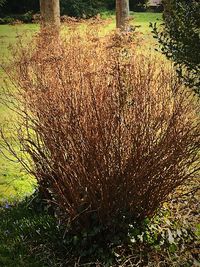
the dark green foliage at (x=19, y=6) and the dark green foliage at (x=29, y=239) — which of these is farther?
the dark green foliage at (x=19, y=6)

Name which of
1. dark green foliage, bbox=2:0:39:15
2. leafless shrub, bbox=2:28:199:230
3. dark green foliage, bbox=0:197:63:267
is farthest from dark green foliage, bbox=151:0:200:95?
dark green foliage, bbox=2:0:39:15

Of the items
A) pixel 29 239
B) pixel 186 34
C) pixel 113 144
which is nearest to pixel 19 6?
pixel 186 34

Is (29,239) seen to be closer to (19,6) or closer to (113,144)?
(113,144)

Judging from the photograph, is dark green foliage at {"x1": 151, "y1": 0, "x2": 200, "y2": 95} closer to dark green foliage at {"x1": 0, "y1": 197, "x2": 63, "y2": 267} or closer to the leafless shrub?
the leafless shrub

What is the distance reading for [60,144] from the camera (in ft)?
11.8

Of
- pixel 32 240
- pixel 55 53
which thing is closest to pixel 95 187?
pixel 32 240

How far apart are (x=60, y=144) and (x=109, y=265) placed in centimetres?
111

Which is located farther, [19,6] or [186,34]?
[19,6]

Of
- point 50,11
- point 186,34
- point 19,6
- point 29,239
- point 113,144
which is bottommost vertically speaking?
point 29,239

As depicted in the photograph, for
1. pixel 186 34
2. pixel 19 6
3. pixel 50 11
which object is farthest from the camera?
pixel 19 6

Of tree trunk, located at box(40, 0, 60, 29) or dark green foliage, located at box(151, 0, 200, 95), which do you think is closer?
dark green foliage, located at box(151, 0, 200, 95)

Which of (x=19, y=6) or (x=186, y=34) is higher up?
(x=186, y=34)

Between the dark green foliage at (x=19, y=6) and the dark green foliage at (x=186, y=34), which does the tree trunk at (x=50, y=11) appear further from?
the dark green foliage at (x=19, y=6)

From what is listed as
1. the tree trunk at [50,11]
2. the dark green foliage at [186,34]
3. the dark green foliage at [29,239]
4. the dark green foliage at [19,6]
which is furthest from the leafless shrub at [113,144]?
the dark green foliage at [19,6]
